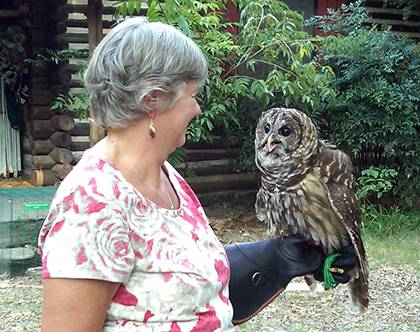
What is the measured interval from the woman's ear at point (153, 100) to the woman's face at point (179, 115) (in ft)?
0.10

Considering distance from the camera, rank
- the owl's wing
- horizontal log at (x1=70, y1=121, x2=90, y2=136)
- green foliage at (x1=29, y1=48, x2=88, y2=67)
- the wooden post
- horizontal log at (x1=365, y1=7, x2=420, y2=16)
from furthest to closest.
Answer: horizontal log at (x1=365, y1=7, x2=420, y2=16) < horizontal log at (x1=70, y1=121, x2=90, y2=136) < green foliage at (x1=29, y1=48, x2=88, y2=67) < the wooden post < the owl's wing

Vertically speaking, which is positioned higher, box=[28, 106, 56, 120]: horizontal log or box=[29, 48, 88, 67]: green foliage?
box=[29, 48, 88, 67]: green foliage

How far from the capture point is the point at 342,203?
9.85ft

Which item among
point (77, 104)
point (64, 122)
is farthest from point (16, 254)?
point (64, 122)

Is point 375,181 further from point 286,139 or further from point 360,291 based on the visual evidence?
point 286,139

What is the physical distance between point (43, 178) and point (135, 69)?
678 cm

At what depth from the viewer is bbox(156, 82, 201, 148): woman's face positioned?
163 centimetres

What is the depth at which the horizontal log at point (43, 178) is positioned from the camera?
803 cm

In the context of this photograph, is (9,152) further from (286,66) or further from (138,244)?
(138,244)

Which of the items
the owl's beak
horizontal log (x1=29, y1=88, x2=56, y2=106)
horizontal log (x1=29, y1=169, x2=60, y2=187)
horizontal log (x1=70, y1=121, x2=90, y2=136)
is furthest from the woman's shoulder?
horizontal log (x1=29, y1=88, x2=56, y2=106)

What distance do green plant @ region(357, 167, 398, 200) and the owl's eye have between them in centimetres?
469

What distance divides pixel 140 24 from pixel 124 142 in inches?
11.3

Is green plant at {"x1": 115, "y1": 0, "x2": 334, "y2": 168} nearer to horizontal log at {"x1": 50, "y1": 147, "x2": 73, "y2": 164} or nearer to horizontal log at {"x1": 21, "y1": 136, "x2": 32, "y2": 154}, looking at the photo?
horizontal log at {"x1": 50, "y1": 147, "x2": 73, "y2": 164}

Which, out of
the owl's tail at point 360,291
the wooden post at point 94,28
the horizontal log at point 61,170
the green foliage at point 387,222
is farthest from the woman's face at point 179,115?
the horizontal log at point 61,170
